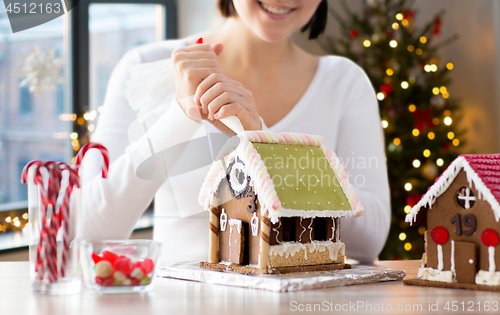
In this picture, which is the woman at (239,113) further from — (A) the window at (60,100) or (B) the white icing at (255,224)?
(A) the window at (60,100)

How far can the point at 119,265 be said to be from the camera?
2.49 feet

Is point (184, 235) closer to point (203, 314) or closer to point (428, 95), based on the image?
point (203, 314)

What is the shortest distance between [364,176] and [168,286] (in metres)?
0.71

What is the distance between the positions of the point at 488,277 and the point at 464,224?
0.28 feet

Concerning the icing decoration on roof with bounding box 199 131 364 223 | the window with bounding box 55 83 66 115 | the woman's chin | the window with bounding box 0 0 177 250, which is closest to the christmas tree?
the window with bounding box 0 0 177 250

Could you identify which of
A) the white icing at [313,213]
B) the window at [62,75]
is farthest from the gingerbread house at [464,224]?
the window at [62,75]

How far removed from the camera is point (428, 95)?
3289 millimetres

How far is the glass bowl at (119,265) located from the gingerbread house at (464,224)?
45cm

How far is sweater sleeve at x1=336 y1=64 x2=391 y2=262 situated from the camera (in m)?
1.26

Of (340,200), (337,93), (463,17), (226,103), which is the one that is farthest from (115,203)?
(463,17)

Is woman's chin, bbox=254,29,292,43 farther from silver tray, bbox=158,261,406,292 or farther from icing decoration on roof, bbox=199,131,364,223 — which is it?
silver tray, bbox=158,261,406,292

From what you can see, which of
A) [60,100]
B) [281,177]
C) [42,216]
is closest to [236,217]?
[281,177]

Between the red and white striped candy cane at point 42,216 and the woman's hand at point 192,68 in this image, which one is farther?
the woman's hand at point 192,68

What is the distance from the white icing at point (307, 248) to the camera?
0.86 metres
